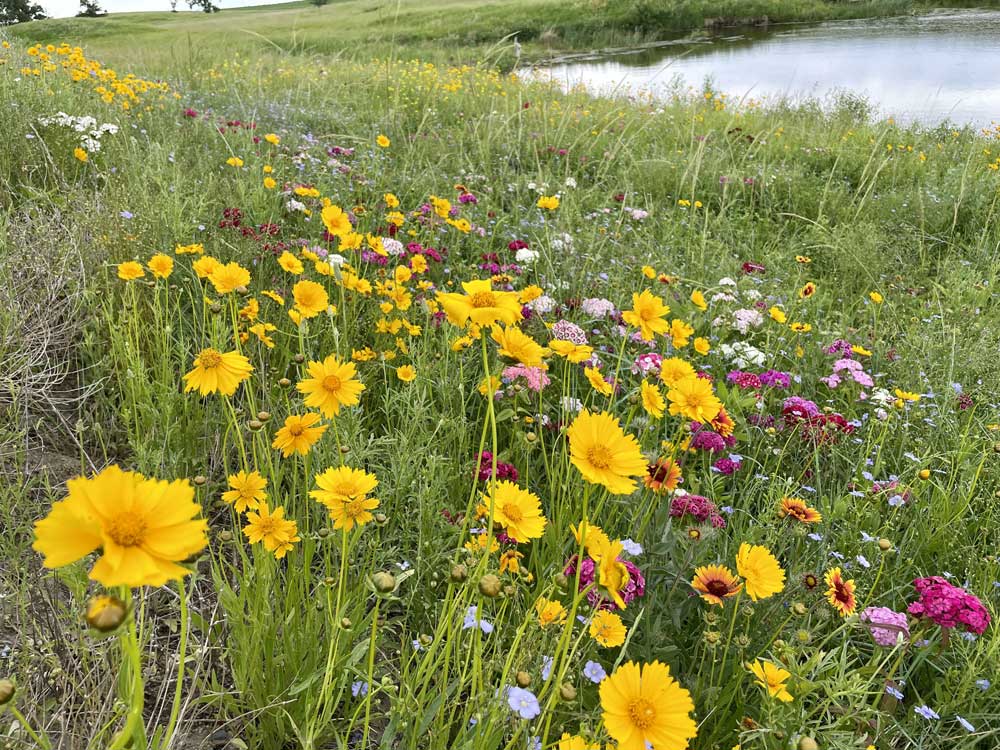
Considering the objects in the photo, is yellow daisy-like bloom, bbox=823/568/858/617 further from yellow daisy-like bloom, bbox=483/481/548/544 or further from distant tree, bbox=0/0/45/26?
distant tree, bbox=0/0/45/26

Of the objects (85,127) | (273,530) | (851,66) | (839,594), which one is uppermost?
(851,66)

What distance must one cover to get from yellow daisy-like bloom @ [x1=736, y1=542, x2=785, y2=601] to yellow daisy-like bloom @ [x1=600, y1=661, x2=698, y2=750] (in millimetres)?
322

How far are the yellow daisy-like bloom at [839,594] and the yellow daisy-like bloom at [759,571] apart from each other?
17cm

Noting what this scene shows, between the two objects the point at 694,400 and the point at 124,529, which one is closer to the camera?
the point at 124,529

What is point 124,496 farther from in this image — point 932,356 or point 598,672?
point 932,356

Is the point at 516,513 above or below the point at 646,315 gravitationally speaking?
below

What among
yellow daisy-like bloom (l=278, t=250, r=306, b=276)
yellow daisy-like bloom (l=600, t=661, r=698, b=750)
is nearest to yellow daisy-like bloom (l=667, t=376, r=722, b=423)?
yellow daisy-like bloom (l=600, t=661, r=698, b=750)

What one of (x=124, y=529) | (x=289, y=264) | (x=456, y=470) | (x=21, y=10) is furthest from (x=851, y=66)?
(x=21, y=10)

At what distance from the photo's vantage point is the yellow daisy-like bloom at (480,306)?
2.68 feet

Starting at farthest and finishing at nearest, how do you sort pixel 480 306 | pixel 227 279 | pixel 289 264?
pixel 289 264 < pixel 227 279 < pixel 480 306

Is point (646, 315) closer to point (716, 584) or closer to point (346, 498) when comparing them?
point (716, 584)

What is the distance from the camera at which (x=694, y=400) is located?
1.09 meters

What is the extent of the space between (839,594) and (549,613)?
56 centimetres

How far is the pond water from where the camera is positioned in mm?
8766
